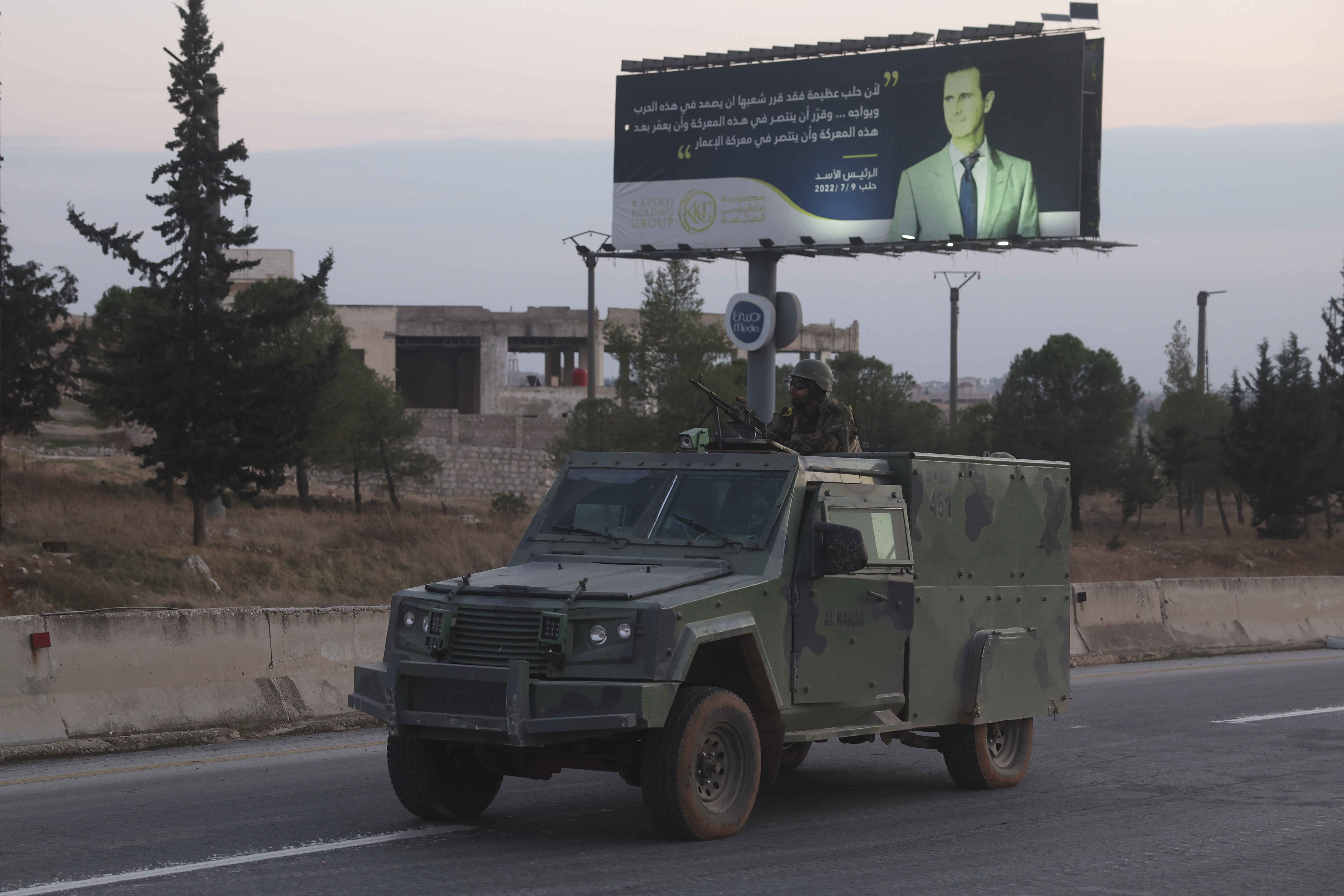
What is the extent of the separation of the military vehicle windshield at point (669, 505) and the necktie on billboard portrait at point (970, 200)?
812 inches

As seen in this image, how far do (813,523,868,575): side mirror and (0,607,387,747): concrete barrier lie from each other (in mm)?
5455

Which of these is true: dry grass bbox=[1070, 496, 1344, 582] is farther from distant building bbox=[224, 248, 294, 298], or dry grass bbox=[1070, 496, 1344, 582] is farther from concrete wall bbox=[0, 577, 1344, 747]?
distant building bbox=[224, 248, 294, 298]

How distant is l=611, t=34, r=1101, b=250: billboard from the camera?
2755cm

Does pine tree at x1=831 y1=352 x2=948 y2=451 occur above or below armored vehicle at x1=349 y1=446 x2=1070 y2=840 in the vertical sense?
above

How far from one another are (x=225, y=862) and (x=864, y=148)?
79.1 ft

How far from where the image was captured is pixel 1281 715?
13094 millimetres

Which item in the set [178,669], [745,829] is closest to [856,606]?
[745,829]

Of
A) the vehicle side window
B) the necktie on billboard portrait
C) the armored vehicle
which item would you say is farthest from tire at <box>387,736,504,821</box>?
the necktie on billboard portrait

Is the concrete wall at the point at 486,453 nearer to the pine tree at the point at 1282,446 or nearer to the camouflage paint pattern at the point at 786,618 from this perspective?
the pine tree at the point at 1282,446

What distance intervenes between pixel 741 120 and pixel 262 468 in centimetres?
1204

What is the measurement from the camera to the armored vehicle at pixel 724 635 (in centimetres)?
707

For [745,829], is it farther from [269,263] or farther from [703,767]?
[269,263]

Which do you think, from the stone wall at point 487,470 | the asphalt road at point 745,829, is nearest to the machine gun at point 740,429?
the asphalt road at point 745,829

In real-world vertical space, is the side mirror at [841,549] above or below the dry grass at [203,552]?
above
